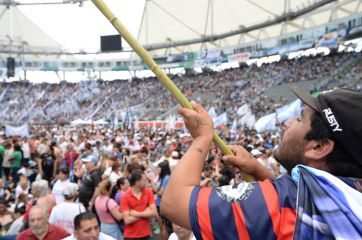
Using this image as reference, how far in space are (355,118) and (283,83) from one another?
3815cm

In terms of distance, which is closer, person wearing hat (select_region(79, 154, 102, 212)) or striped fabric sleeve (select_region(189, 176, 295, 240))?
striped fabric sleeve (select_region(189, 176, 295, 240))

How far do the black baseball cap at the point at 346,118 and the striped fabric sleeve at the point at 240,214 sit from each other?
285 mm

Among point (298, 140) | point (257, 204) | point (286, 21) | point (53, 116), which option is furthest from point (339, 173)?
point (53, 116)

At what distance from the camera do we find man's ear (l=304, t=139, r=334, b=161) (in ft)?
4.18

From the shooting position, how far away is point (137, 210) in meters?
4.95

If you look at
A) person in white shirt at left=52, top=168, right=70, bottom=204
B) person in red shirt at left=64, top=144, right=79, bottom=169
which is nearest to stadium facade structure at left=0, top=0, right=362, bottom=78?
person in red shirt at left=64, top=144, right=79, bottom=169

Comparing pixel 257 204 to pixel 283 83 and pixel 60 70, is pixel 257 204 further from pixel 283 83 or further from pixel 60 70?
pixel 60 70

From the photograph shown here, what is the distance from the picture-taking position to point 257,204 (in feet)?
3.81

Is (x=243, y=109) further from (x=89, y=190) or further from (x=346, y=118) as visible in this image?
(x=346, y=118)

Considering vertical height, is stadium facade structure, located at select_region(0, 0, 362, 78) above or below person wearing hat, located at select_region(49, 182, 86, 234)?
above

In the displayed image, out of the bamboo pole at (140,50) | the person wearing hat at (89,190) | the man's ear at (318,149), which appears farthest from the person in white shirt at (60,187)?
the man's ear at (318,149)

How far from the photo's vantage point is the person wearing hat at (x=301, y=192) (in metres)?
1.09

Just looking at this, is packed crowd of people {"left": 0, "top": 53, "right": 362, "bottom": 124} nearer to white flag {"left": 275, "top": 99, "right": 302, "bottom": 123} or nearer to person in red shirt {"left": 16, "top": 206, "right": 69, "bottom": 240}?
white flag {"left": 275, "top": 99, "right": 302, "bottom": 123}

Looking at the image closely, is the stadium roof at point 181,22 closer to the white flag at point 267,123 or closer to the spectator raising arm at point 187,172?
the white flag at point 267,123
